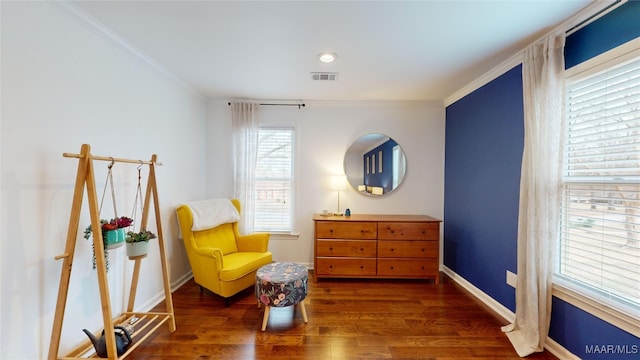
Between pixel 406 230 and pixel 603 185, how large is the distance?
1776mm

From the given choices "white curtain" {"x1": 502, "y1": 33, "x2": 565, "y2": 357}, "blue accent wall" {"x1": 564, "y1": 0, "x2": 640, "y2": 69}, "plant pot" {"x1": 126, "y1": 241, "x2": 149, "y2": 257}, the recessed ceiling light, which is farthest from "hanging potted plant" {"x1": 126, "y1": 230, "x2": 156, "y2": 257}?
"blue accent wall" {"x1": 564, "y1": 0, "x2": 640, "y2": 69}

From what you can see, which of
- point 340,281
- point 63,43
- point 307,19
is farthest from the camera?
point 340,281

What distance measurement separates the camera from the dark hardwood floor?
1891 mm

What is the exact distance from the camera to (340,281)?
10.5 feet

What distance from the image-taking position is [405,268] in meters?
3.13

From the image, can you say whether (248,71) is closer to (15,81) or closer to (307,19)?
(307,19)

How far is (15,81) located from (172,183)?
1.55 m

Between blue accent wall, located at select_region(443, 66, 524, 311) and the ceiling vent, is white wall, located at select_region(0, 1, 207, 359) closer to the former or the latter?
the ceiling vent

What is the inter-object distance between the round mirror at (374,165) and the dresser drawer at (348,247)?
2.58 ft

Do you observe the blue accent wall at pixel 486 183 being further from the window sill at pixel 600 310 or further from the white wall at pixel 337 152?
the window sill at pixel 600 310

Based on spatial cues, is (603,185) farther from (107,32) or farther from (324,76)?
(107,32)

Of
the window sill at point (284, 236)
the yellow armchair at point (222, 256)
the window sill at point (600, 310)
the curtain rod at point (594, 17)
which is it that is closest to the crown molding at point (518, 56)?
the curtain rod at point (594, 17)

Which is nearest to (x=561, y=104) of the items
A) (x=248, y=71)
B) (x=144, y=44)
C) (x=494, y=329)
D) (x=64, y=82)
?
(x=494, y=329)

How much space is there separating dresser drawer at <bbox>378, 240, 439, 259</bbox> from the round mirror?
770 mm
